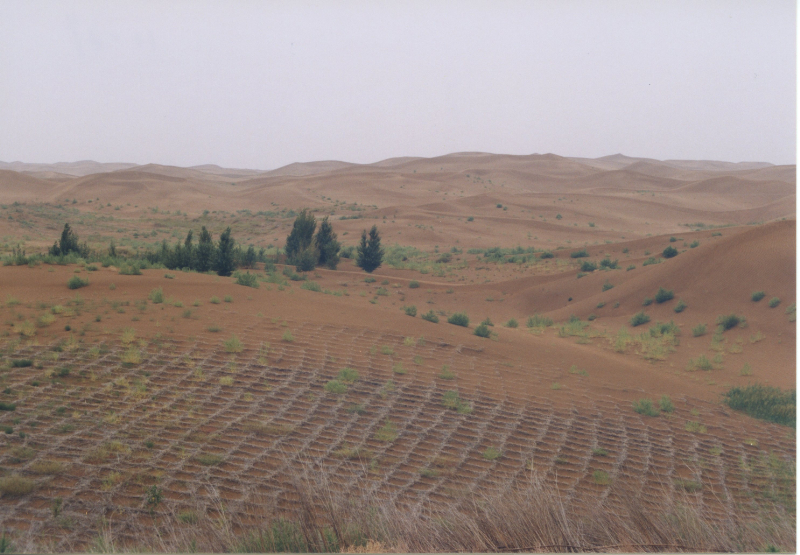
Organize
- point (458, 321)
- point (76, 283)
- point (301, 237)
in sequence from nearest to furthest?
point (76, 283) → point (458, 321) → point (301, 237)

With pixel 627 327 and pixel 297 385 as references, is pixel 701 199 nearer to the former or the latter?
Answer: pixel 627 327

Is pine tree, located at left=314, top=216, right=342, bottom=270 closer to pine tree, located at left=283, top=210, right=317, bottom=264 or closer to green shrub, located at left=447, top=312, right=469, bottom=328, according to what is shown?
pine tree, located at left=283, top=210, right=317, bottom=264

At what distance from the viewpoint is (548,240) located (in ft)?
157

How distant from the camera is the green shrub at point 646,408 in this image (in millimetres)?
9438

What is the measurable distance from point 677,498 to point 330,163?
586 ft

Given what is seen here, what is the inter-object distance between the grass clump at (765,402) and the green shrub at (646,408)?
7.42 ft

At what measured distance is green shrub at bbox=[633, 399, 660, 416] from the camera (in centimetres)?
944

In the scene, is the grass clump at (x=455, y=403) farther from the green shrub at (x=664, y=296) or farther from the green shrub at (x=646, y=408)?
the green shrub at (x=664, y=296)

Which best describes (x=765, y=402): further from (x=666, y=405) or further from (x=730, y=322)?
(x=730, y=322)

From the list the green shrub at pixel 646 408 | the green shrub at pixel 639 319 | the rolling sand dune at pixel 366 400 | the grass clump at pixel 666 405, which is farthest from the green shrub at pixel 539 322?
the green shrub at pixel 646 408

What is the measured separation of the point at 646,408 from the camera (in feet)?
31.1

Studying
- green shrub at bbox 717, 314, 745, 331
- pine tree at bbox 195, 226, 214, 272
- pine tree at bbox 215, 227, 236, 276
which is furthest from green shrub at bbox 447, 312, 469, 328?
pine tree at bbox 195, 226, 214, 272

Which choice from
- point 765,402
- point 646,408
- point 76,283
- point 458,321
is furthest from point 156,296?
point 765,402

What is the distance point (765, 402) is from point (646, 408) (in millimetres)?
2976
